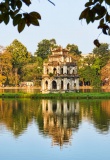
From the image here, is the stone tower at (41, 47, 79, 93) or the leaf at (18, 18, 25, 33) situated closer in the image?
the leaf at (18, 18, 25, 33)

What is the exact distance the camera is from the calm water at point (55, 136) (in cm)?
1130

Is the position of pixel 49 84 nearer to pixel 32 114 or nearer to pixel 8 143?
pixel 32 114

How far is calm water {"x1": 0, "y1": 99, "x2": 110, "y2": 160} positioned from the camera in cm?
1130

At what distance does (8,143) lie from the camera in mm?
12891

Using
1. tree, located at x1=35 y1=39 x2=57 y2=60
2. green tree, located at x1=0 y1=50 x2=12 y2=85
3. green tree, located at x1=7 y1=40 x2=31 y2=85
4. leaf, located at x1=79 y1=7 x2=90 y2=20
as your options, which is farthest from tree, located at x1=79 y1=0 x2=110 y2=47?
tree, located at x1=35 y1=39 x2=57 y2=60

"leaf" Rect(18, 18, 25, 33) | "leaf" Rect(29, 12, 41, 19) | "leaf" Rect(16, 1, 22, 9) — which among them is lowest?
"leaf" Rect(18, 18, 25, 33)

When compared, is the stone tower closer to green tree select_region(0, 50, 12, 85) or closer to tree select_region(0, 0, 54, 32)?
green tree select_region(0, 50, 12, 85)

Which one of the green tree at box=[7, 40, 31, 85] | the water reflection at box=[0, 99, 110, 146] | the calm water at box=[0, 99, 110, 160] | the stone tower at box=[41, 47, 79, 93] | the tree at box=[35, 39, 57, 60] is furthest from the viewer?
the tree at box=[35, 39, 57, 60]

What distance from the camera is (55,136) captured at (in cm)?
1458

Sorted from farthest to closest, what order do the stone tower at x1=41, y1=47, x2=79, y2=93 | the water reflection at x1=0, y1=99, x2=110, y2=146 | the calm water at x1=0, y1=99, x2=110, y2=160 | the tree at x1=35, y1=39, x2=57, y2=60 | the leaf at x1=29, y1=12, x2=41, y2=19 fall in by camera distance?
1. the tree at x1=35, y1=39, x2=57, y2=60
2. the stone tower at x1=41, y1=47, x2=79, y2=93
3. the water reflection at x1=0, y1=99, x2=110, y2=146
4. the calm water at x1=0, y1=99, x2=110, y2=160
5. the leaf at x1=29, y1=12, x2=41, y2=19

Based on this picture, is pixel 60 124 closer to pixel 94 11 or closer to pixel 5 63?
pixel 94 11

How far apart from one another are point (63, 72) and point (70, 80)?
1.16 meters

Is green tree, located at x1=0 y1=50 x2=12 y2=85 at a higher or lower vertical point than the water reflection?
higher

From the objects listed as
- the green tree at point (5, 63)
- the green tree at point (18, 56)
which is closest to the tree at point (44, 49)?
the green tree at point (18, 56)
